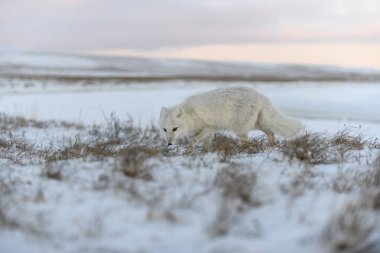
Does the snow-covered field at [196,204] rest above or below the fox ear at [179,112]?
below

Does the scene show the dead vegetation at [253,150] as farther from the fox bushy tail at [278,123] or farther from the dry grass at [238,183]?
the fox bushy tail at [278,123]

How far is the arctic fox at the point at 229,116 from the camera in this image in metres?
7.82

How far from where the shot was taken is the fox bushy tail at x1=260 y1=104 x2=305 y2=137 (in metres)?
7.88

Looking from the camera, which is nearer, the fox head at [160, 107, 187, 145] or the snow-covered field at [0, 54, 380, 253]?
the snow-covered field at [0, 54, 380, 253]

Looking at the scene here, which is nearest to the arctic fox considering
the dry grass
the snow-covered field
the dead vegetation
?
the dead vegetation

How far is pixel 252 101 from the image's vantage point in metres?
7.82

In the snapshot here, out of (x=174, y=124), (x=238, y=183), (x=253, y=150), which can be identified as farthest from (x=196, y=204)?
(x=174, y=124)

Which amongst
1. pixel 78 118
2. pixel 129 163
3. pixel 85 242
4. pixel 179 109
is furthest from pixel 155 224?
pixel 78 118

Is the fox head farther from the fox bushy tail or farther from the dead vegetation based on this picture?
the fox bushy tail

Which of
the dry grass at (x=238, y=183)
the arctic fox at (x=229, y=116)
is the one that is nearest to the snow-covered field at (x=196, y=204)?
the dry grass at (x=238, y=183)

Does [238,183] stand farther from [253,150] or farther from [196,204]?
[253,150]

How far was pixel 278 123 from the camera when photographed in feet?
25.8

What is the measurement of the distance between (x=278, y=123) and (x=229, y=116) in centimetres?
82

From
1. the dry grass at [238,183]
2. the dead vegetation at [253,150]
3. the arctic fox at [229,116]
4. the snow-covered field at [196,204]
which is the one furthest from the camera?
the arctic fox at [229,116]
